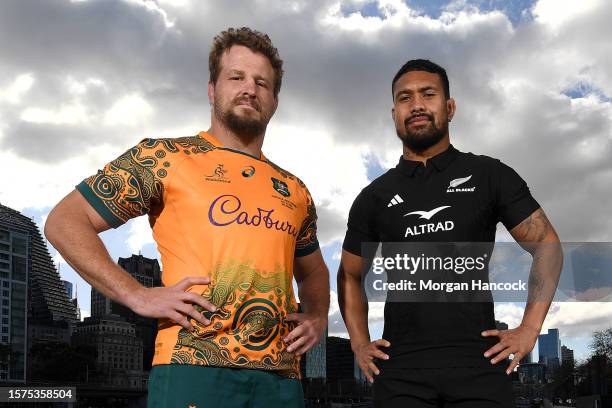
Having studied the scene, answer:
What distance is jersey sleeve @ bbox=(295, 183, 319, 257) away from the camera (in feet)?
21.9

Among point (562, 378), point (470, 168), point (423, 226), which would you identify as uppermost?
point (470, 168)

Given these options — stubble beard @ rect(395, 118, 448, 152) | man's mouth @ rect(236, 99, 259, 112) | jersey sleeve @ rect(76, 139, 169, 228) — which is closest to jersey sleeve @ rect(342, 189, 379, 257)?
stubble beard @ rect(395, 118, 448, 152)

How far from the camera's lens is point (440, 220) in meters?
6.59

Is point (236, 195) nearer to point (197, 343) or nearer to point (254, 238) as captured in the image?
point (254, 238)

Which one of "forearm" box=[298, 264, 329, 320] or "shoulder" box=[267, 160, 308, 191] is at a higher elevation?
"shoulder" box=[267, 160, 308, 191]

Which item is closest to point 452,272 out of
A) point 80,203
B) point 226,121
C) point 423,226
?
point 423,226

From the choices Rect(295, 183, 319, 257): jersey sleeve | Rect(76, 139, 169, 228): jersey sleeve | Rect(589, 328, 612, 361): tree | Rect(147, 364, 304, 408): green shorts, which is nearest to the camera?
Rect(147, 364, 304, 408): green shorts

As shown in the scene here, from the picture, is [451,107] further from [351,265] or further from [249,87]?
[249,87]

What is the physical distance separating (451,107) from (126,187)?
11.1ft

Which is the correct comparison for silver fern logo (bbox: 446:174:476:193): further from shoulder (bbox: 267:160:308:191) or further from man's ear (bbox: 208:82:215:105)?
man's ear (bbox: 208:82:215:105)

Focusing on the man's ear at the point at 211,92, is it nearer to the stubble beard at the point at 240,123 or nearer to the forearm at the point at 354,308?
the stubble beard at the point at 240,123

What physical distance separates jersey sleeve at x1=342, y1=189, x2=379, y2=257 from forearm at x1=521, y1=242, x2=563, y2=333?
5.04 ft

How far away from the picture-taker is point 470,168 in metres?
6.88

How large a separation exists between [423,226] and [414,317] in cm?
83
